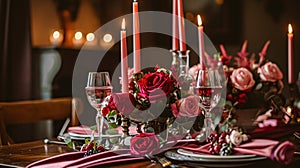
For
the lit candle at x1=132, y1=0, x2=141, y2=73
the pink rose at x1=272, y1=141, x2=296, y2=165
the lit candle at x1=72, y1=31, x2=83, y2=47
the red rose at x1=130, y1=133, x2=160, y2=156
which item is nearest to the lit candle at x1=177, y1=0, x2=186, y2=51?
the lit candle at x1=132, y1=0, x2=141, y2=73

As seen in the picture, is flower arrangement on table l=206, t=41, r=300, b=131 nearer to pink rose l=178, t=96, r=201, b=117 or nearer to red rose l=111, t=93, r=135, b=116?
pink rose l=178, t=96, r=201, b=117

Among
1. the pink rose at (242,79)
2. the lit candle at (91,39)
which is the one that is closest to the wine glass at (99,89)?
the pink rose at (242,79)

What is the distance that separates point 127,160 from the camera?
1395 mm

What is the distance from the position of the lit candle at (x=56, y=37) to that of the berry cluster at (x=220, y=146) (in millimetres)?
3161

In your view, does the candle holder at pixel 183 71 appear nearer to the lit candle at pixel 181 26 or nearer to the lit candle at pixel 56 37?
the lit candle at pixel 181 26

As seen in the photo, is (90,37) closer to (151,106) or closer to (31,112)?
(31,112)

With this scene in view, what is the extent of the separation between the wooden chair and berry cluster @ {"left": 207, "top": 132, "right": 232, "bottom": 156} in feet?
3.35

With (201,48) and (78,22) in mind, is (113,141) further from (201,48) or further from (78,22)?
(78,22)

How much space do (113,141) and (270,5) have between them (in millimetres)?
3322

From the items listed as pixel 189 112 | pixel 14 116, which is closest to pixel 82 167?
pixel 189 112

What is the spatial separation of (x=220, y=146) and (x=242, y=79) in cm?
74

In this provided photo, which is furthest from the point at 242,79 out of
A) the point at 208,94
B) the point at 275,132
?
the point at 208,94

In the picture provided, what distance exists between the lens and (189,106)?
155 centimetres

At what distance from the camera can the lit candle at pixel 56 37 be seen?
4375mm
